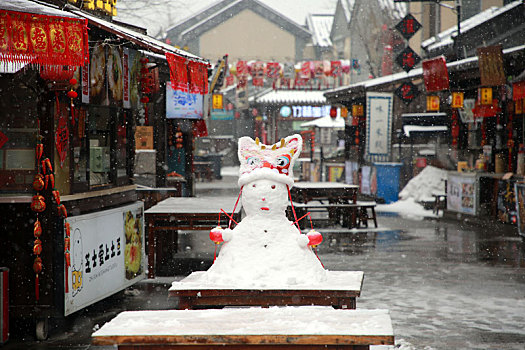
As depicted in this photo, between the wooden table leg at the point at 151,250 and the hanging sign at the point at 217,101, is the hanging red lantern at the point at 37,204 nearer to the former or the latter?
the wooden table leg at the point at 151,250

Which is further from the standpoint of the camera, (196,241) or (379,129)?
(379,129)

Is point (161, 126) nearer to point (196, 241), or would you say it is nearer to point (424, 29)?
point (196, 241)

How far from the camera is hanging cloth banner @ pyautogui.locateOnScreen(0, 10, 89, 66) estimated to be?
6039mm

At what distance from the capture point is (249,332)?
4.15m

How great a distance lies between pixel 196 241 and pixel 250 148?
8732 mm

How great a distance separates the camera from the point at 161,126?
16.1 m

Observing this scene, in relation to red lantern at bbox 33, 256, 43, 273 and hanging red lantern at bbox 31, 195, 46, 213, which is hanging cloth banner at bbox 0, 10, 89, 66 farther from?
red lantern at bbox 33, 256, 43, 273

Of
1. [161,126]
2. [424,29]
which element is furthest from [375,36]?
[161,126]

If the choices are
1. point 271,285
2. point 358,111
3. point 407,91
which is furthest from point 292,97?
point 271,285

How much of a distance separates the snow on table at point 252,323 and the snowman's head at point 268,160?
6.24ft

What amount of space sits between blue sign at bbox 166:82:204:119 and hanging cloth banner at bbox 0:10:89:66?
918cm

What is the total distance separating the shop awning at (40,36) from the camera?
604 centimetres

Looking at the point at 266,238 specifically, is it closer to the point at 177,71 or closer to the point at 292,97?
the point at 177,71

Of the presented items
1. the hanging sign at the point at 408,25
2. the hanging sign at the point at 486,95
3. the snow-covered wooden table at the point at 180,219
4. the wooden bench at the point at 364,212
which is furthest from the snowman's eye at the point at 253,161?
the hanging sign at the point at 408,25
